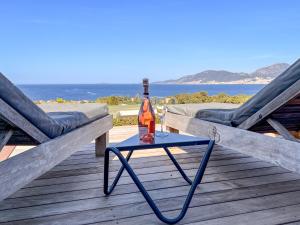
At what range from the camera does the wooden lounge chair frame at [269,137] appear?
4.69 ft

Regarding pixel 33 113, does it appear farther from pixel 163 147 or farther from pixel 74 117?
pixel 163 147

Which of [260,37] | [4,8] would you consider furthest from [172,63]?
[4,8]

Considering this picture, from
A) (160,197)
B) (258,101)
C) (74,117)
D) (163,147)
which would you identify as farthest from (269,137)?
(74,117)

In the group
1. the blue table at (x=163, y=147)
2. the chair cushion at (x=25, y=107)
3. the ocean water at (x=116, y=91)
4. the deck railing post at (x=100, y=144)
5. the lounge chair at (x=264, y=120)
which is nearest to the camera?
the chair cushion at (x=25, y=107)

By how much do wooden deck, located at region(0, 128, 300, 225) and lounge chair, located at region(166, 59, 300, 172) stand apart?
0.28m

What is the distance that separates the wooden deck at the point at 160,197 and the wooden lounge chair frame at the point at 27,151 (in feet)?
0.94

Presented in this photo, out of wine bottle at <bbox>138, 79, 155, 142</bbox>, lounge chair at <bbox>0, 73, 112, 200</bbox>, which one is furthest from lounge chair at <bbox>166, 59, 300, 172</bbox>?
lounge chair at <bbox>0, 73, 112, 200</bbox>

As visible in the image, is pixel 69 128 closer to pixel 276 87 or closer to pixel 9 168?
pixel 9 168

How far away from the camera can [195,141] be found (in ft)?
4.94

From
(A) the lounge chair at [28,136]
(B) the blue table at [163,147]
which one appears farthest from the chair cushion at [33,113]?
(B) the blue table at [163,147]

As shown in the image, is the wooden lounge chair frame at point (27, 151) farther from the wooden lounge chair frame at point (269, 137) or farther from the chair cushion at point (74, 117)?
the wooden lounge chair frame at point (269, 137)

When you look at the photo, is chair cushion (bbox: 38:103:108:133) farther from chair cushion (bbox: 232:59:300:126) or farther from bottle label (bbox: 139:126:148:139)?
chair cushion (bbox: 232:59:300:126)

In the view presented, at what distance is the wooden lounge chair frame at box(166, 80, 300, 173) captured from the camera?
1.43m

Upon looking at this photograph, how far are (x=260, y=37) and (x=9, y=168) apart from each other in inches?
1508
